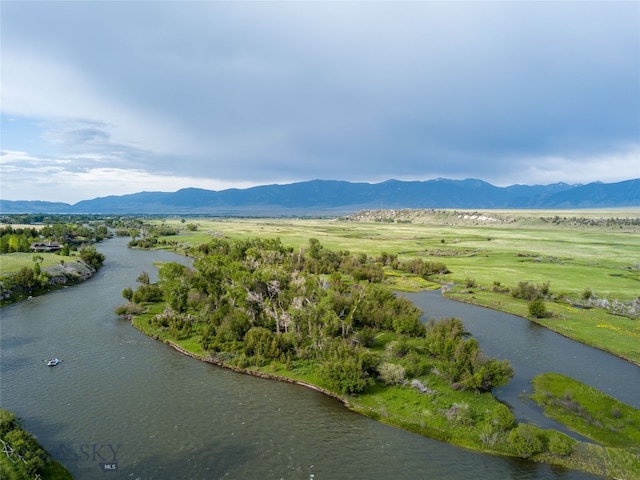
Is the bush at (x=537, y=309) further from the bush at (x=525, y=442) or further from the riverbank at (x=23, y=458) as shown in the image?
the riverbank at (x=23, y=458)

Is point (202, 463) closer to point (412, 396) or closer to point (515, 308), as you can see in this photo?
point (412, 396)

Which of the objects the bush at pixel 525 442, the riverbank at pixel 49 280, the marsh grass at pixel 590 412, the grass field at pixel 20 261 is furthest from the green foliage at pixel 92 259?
the marsh grass at pixel 590 412

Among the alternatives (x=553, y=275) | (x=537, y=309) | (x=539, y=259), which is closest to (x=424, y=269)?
(x=553, y=275)

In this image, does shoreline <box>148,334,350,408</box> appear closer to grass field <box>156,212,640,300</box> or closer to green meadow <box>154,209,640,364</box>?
green meadow <box>154,209,640,364</box>

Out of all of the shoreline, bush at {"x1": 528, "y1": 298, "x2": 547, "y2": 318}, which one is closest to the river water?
the shoreline

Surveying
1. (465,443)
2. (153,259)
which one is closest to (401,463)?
(465,443)

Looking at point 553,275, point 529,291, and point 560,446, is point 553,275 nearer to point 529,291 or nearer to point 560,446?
point 529,291
